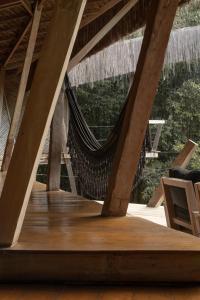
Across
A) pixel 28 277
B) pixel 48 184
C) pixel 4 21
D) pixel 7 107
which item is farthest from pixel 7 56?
pixel 28 277

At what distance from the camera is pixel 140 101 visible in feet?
7.43

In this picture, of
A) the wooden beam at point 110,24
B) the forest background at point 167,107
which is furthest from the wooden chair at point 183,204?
the forest background at point 167,107

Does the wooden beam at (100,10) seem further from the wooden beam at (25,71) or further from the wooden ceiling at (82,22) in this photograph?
the wooden beam at (25,71)

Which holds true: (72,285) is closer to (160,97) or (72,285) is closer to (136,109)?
(136,109)

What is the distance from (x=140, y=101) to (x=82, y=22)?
3.96 m

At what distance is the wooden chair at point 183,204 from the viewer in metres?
2.56

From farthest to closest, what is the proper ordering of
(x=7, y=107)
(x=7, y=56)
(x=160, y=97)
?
(x=160, y=97)
(x=7, y=107)
(x=7, y=56)

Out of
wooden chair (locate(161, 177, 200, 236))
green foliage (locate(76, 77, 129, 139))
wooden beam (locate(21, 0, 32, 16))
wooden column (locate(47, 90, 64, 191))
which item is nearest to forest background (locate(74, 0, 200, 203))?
green foliage (locate(76, 77, 129, 139))

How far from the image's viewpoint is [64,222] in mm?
2252

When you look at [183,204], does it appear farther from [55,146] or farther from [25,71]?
[25,71]

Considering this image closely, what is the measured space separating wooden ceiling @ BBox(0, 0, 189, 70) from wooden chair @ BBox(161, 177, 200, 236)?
2826 mm

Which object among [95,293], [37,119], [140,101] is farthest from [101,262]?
[140,101]

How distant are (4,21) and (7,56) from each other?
1.94 meters

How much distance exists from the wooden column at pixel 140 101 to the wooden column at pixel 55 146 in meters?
1.90
